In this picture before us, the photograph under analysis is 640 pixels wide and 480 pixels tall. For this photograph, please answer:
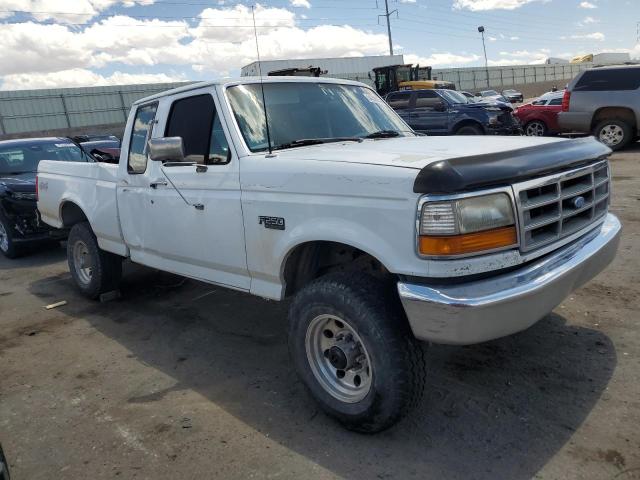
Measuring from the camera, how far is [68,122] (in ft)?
97.9

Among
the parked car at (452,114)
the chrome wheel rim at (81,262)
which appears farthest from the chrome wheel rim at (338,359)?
the parked car at (452,114)

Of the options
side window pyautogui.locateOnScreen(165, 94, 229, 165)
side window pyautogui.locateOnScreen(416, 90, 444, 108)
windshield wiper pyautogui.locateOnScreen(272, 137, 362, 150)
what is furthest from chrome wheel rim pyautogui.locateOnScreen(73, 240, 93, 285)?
side window pyautogui.locateOnScreen(416, 90, 444, 108)

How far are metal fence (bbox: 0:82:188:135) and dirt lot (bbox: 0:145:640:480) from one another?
84.6 ft

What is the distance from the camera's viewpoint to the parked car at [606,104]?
1208 centimetres

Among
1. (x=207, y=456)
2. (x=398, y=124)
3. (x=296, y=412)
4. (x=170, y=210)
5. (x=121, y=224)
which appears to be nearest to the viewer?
(x=207, y=456)

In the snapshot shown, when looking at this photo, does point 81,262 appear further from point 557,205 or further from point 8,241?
point 557,205

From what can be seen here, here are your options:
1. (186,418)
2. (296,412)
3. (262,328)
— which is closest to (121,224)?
(262,328)

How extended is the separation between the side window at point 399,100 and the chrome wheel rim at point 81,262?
1162 centimetres

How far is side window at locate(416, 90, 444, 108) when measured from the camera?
1535cm

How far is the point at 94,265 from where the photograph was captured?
5.36m

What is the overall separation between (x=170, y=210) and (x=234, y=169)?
2.87 feet

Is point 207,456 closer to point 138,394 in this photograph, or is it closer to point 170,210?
point 138,394

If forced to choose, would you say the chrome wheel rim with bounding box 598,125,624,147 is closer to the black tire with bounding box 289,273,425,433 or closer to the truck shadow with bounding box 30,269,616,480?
the truck shadow with bounding box 30,269,616,480

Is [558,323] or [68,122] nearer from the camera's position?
[558,323]
